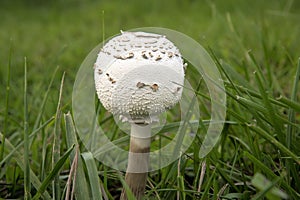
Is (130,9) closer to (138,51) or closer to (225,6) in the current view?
(225,6)

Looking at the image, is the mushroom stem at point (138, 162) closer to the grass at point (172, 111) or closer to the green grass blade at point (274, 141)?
the grass at point (172, 111)

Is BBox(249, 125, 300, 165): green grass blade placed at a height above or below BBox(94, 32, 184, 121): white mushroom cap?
below

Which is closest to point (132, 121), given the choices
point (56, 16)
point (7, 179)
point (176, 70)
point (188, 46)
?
point (176, 70)

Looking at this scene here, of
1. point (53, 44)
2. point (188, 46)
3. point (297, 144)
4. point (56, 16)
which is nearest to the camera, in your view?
point (297, 144)

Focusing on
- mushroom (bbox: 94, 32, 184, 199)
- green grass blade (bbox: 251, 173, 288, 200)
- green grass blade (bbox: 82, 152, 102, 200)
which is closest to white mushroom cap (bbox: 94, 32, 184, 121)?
mushroom (bbox: 94, 32, 184, 199)

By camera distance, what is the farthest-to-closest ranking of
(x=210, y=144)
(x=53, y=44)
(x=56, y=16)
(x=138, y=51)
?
(x=56, y=16) < (x=53, y=44) < (x=210, y=144) < (x=138, y=51)

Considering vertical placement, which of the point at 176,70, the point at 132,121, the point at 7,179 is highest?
the point at 176,70

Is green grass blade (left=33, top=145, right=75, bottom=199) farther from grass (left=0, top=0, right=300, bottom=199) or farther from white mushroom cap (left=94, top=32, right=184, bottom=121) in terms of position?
white mushroom cap (left=94, top=32, right=184, bottom=121)
